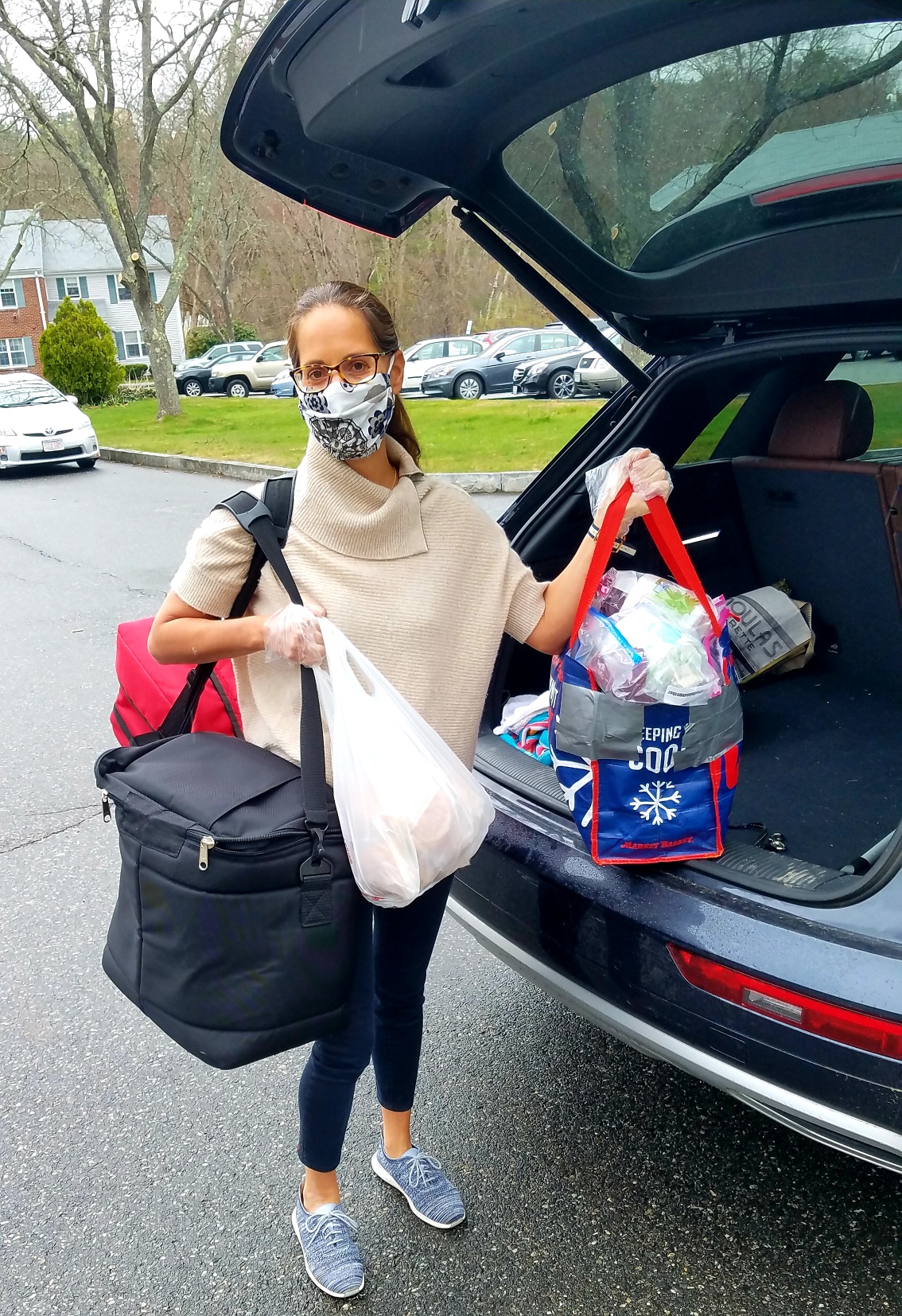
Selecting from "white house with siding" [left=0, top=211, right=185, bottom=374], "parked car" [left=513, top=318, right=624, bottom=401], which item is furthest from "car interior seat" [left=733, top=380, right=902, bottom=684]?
"white house with siding" [left=0, top=211, right=185, bottom=374]

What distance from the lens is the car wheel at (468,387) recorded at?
2153 centimetres

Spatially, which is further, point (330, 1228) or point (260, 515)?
point (330, 1228)

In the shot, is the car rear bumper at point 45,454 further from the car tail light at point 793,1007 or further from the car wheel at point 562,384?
the car tail light at point 793,1007

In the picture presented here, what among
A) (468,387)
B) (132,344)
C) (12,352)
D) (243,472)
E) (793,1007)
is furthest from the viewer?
(132,344)

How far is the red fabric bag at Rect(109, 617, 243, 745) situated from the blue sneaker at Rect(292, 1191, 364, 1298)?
979 millimetres

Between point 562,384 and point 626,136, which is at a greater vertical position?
point 626,136

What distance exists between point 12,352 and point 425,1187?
50.1 m

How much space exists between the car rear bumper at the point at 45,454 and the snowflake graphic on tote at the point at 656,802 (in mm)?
13280

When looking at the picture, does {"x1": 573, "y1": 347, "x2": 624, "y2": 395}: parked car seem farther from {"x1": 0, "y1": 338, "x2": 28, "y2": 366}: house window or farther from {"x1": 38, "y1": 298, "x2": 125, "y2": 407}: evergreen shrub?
{"x1": 0, "y1": 338, "x2": 28, "y2": 366}: house window

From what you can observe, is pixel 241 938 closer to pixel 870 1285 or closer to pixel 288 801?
pixel 288 801

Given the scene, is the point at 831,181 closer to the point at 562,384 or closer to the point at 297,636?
the point at 297,636

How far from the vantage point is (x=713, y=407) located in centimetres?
334

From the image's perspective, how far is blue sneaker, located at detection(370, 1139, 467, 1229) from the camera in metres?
2.10

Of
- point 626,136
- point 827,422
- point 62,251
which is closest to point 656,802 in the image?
point 626,136
